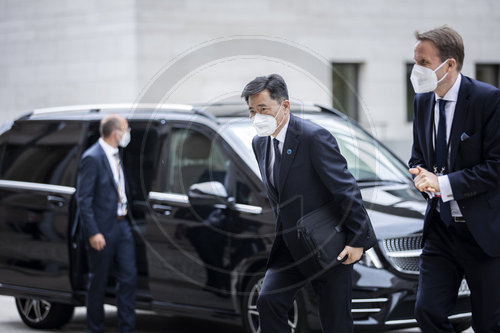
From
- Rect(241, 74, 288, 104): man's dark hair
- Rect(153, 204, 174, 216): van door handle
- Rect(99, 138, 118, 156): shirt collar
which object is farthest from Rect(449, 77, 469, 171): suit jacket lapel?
Rect(99, 138, 118, 156): shirt collar

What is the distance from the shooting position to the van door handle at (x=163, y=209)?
323 inches

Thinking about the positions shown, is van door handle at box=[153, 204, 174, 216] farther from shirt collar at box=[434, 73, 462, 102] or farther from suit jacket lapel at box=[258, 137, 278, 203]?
shirt collar at box=[434, 73, 462, 102]

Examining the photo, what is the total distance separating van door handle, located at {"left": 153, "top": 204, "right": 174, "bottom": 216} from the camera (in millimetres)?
8211

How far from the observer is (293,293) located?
18.3 feet

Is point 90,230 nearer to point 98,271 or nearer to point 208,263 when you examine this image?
point 98,271

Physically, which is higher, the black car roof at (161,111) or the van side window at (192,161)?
Answer: the black car roof at (161,111)

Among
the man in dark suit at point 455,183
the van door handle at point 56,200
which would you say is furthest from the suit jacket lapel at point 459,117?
the van door handle at point 56,200

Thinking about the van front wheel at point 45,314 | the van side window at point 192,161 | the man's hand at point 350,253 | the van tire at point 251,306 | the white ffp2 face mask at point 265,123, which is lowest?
the van front wheel at point 45,314

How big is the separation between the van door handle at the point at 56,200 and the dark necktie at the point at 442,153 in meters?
4.57

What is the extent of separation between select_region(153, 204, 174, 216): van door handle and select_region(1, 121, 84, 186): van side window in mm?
1035

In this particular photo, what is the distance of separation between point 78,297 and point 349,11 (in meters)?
17.6

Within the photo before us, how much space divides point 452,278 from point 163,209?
3.58 meters

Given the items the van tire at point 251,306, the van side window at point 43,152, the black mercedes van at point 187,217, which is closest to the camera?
the black mercedes van at point 187,217

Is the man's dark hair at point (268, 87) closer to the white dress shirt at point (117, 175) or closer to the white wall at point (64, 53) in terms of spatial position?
the white dress shirt at point (117, 175)
